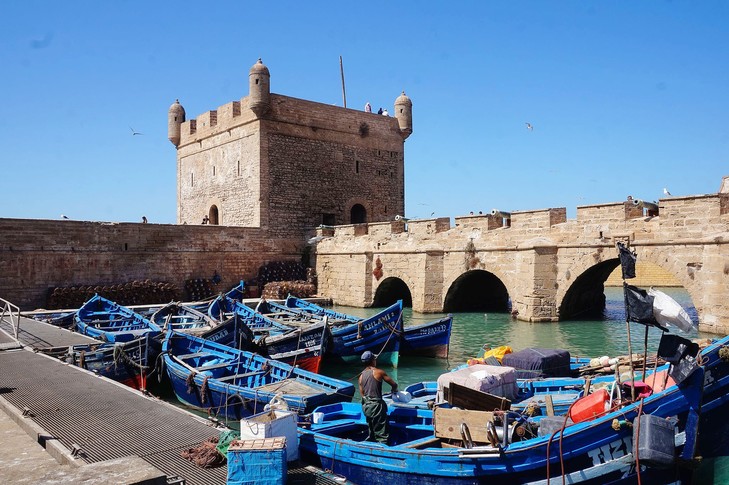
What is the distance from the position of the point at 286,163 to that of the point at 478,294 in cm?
1050

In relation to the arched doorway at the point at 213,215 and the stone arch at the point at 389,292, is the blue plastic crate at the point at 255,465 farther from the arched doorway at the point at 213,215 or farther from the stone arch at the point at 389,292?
the arched doorway at the point at 213,215

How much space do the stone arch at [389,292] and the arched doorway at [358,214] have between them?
259 inches

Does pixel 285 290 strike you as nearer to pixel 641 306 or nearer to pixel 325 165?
pixel 325 165

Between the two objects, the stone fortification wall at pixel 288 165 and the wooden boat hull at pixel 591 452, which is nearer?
the wooden boat hull at pixel 591 452

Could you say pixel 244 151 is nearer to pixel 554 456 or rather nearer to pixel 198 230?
pixel 198 230

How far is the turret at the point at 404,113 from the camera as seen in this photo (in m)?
31.5

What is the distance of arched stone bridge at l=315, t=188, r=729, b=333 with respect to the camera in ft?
47.4

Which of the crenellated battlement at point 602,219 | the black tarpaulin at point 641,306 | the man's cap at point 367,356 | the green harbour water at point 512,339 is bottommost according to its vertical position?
the green harbour water at point 512,339

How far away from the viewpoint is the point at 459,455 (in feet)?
18.5

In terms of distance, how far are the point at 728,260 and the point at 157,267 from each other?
19451mm

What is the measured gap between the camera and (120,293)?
22.6 m

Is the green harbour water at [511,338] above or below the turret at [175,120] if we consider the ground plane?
below

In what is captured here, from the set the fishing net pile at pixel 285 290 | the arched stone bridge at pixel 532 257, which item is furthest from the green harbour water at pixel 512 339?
the fishing net pile at pixel 285 290

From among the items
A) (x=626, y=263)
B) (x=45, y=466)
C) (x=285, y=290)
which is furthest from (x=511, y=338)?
(x=45, y=466)
